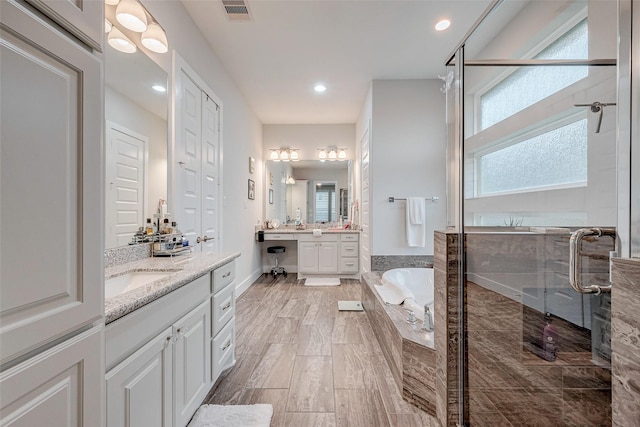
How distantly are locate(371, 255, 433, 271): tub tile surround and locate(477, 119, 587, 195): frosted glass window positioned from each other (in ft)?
5.85

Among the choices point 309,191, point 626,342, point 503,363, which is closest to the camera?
point 626,342

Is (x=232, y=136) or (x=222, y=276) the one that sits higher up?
(x=232, y=136)

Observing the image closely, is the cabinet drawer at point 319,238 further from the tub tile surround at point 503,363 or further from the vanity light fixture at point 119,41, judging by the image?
the vanity light fixture at point 119,41

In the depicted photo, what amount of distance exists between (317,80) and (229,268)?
271cm

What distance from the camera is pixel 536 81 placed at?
66.6 inches

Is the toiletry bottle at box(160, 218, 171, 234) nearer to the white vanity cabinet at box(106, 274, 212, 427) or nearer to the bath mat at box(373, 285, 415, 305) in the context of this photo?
the white vanity cabinet at box(106, 274, 212, 427)

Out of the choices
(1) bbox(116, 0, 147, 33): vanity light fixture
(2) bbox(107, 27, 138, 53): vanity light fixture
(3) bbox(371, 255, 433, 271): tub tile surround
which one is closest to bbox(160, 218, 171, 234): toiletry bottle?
(2) bbox(107, 27, 138, 53): vanity light fixture

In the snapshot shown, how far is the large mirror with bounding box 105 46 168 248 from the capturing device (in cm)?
144

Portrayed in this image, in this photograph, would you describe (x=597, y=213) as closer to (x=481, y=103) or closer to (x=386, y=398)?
(x=481, y=103)

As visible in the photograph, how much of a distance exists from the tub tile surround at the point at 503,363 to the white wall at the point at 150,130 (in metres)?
1.81

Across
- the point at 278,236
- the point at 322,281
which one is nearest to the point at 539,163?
the point at 322,281

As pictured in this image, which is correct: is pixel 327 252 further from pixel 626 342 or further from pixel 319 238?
pixel 626 342

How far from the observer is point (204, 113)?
101 inches

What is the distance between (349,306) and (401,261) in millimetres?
905
